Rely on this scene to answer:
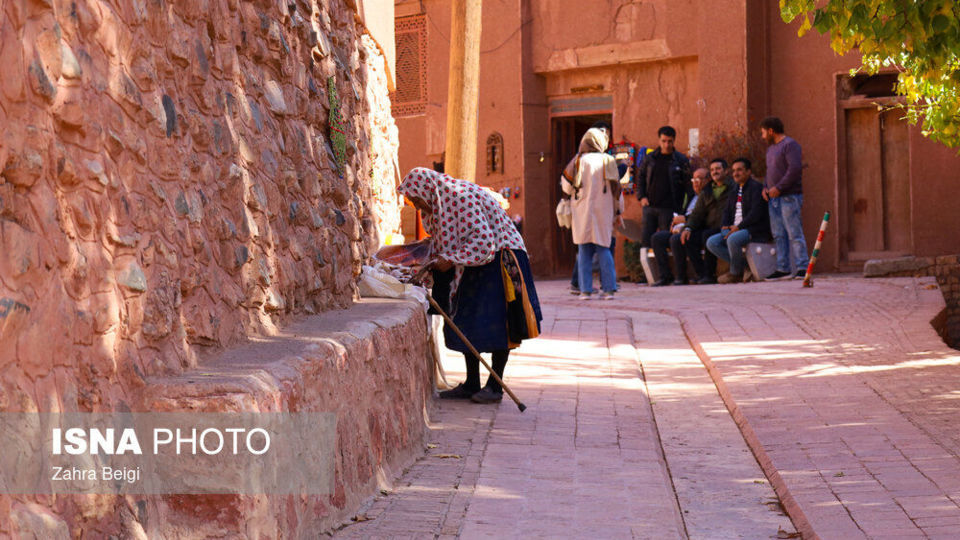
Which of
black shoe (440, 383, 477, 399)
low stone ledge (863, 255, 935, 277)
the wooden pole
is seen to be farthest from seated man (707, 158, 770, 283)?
black shoe (440, 383, 477, 399)

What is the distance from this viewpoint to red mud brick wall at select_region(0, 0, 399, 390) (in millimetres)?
2602

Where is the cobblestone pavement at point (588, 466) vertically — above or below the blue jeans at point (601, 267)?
below

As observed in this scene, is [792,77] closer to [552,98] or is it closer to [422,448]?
[552,98]

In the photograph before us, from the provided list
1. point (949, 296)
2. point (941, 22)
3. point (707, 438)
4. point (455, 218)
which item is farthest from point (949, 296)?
point (455, 218)

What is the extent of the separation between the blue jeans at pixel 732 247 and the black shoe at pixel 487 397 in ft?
23.3

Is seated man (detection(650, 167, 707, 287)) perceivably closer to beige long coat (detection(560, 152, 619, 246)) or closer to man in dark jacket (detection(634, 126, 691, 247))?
man in dark jacket (detection(634, 126, 691, 247))

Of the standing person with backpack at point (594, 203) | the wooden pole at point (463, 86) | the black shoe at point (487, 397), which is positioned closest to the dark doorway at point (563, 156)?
the standing person with backpack at point (594, 203)

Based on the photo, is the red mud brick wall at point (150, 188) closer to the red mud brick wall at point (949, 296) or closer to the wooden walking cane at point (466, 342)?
the wooden walking cane at point (466, 342)

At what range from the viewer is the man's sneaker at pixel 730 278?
44.6 feet

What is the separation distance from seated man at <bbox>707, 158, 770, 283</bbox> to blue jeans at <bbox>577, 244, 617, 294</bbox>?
2.02m

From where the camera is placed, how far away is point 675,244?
14.3 metres

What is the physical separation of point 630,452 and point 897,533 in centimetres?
188

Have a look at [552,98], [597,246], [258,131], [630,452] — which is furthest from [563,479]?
[552,98]

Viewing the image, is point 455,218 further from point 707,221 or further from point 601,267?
point 707,221
